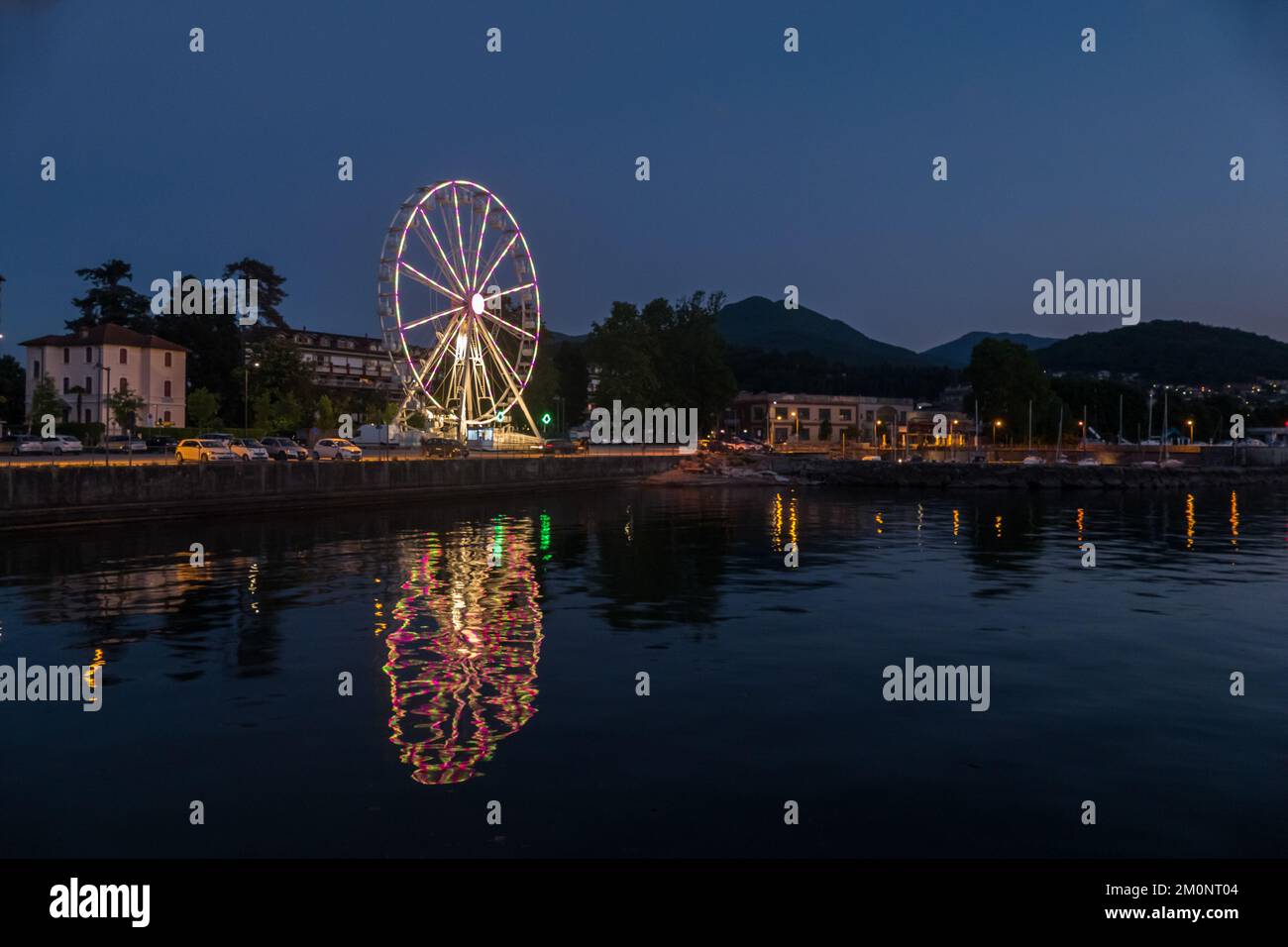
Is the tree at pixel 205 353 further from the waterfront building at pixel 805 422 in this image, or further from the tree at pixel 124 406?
the waterfront building at pixel 805 422

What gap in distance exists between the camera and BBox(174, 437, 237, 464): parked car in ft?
225

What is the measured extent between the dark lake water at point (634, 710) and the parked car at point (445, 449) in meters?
49.3

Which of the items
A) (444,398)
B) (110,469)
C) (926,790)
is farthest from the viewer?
(444,398)

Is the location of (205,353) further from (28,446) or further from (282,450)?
(28,446)

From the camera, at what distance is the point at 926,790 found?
508 inches

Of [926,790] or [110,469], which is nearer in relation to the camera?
[926,790]

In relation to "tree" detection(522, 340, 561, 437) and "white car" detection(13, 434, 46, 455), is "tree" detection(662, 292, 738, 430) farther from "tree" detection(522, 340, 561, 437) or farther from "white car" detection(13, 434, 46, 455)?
"white car" detection(13, 434, 46, 455)

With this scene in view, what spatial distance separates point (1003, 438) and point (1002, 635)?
157213 millimetres

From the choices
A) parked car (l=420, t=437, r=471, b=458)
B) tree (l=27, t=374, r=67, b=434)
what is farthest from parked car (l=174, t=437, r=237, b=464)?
tree (l=27, t=374, r=67, b=434)

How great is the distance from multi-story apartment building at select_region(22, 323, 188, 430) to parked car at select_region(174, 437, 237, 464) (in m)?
41.8

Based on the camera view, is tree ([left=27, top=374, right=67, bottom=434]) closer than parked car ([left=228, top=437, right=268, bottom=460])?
No
